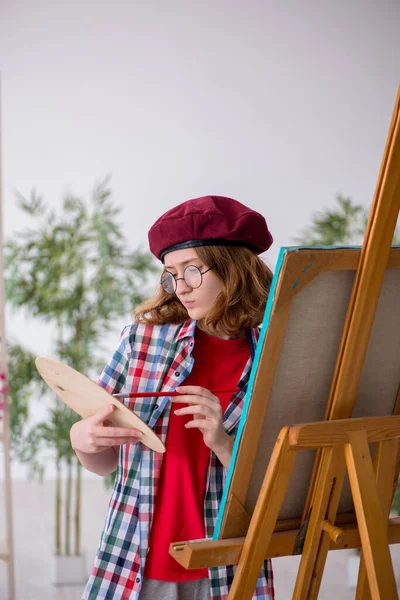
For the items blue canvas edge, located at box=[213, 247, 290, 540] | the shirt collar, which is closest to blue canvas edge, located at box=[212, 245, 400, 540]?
blue canvas edge, located at box=[213, 247, 290, 540]

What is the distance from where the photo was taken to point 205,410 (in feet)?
4.35

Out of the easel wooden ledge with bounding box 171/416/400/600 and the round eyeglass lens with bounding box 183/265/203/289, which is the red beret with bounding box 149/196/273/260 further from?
the easel wooden ledge with bounding box 171/416/400/600

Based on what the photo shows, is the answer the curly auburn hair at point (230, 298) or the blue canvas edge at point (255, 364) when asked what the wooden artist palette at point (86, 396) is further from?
the curly auburn hair at point (230, 298)

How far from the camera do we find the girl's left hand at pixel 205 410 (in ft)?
4.34

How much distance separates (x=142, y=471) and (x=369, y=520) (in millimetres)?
496

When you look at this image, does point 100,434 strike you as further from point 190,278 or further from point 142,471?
point 190,278

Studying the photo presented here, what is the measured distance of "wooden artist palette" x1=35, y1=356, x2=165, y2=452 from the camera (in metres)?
1.26

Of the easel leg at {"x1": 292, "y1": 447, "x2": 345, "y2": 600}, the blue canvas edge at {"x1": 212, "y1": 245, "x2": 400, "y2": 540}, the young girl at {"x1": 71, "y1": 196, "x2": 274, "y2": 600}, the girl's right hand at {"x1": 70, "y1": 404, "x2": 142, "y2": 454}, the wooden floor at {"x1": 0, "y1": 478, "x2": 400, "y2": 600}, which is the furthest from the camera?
the wooden floor at {"x1": 0, "y1": 478, "x2": 400, "y2": 600}

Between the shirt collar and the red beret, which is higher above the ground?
the red beret

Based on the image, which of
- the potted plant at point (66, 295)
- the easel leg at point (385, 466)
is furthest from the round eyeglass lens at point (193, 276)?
the potted plant at point (66, 295)

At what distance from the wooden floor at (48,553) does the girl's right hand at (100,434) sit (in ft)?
8.06

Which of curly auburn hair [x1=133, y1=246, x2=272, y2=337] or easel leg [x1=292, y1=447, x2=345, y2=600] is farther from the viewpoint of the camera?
curly auburn hair [x1=133, y1=246, x2=272, y2=337]

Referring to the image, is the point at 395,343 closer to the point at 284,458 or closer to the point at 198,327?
the point at 284,458

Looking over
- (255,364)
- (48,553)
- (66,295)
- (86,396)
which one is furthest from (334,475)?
(48,553)
